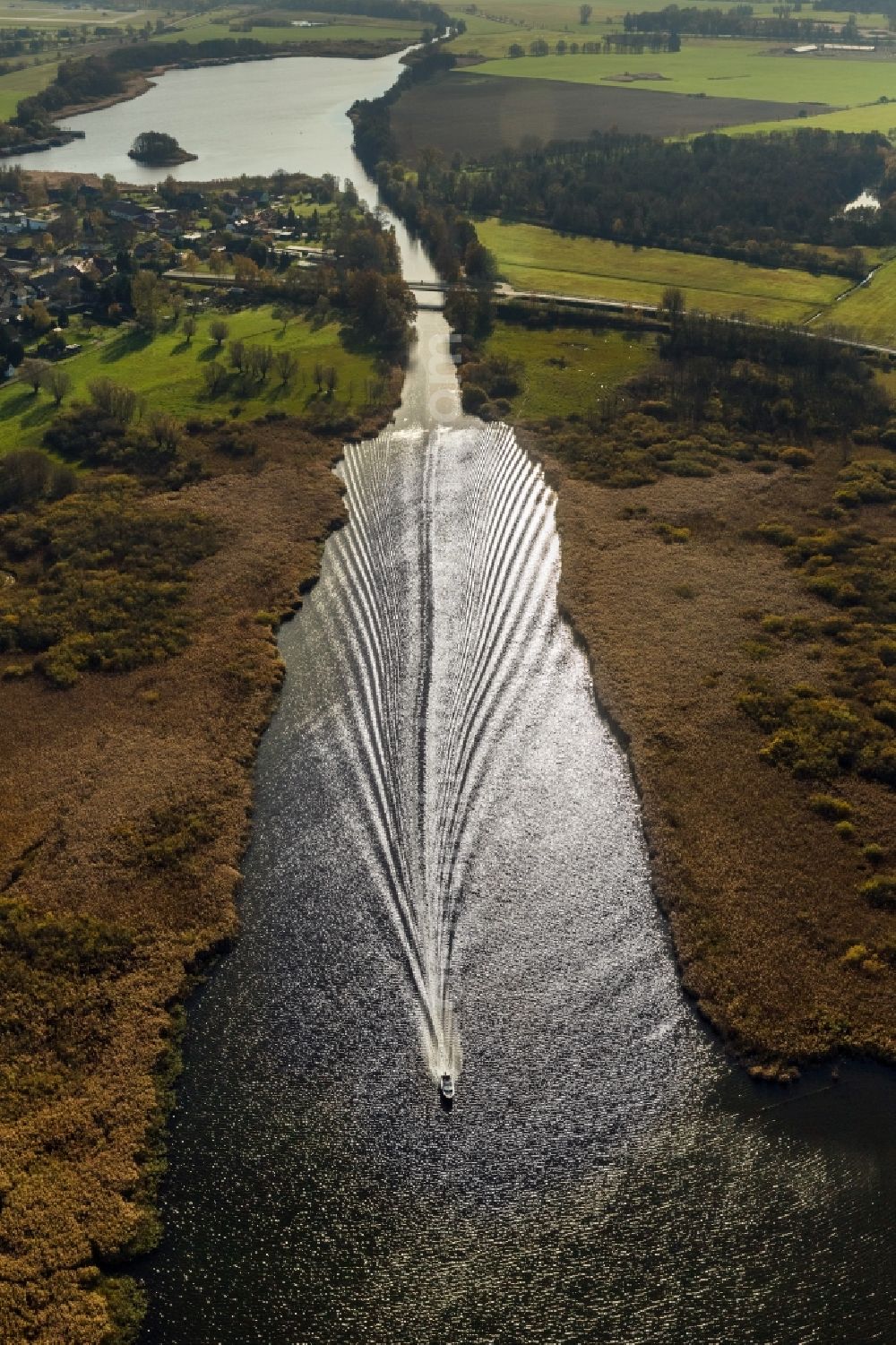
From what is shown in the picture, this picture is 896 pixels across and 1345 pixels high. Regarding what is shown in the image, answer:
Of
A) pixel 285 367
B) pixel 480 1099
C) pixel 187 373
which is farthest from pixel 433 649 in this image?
pixel 187 373

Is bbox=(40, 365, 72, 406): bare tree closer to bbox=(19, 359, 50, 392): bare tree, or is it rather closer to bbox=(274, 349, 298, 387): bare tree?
bbox=(19, 359, 50, 392): bare tree

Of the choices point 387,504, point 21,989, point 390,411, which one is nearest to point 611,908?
point 21,989

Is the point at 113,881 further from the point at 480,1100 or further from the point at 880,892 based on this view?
the point at 880,892

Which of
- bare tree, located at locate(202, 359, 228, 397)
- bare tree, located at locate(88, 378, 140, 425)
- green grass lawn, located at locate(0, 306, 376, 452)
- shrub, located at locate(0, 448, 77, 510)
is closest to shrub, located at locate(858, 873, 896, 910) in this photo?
shrub, located at locate(0, 448, 77, 510)

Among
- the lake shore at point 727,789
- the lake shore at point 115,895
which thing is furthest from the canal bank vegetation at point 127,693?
the lake shore at point 727,789

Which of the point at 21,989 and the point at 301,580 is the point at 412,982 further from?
the point at 301,580

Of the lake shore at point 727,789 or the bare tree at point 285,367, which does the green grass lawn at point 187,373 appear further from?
the lake shore at point 727,789
